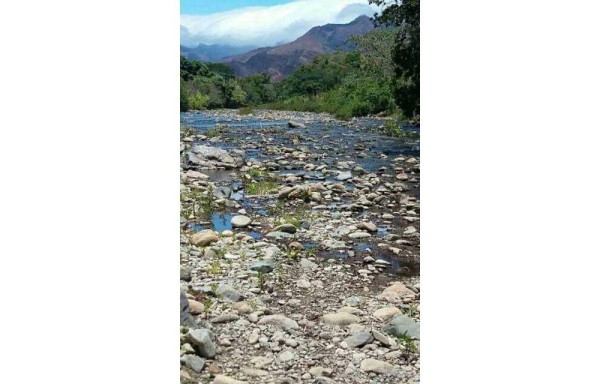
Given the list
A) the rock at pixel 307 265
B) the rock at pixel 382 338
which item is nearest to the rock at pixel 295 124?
the rock at pixel 307 265

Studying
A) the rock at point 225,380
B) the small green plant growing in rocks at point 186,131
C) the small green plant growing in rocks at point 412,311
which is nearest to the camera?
the rock at point 225,380

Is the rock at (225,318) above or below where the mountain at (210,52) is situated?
below

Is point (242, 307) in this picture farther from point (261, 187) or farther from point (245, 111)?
point (245, 111)

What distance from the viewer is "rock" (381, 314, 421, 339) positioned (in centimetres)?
346

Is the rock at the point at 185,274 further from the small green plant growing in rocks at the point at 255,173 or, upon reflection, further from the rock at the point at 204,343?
the small green plant growing in rocks at the point at 255,173

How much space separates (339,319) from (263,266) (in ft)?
1.59

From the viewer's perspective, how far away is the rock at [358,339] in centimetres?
339

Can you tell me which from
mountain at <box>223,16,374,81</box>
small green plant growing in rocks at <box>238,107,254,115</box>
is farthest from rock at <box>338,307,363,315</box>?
mountain at <box>223,16,374,81</box>

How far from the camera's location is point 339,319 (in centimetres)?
344

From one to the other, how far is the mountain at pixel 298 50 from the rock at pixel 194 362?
1.59 metres

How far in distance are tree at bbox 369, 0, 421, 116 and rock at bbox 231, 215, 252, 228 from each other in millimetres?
1091

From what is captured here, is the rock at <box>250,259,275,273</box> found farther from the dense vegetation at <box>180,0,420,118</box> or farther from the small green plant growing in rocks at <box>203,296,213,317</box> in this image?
the dense vegetation at <box>180,0,420,118</box>
